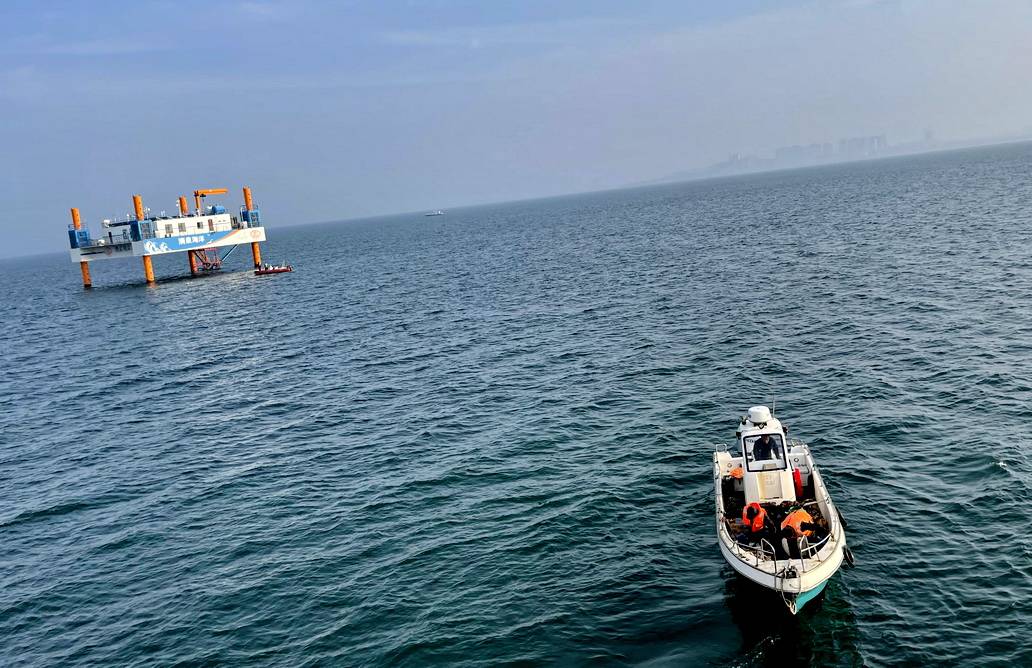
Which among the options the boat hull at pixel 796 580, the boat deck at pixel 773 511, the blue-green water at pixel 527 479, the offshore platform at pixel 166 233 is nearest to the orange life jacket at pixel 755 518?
the boat deck at pixel 773 511

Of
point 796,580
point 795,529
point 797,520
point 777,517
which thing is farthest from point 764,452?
point 796,580

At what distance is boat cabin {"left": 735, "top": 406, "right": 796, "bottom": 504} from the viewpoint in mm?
26297

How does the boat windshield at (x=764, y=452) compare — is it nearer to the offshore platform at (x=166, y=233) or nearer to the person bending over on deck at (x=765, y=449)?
the person bending over on deck at (x=765, y=449)

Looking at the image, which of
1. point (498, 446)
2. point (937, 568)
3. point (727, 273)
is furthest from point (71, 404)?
point (727, 273)

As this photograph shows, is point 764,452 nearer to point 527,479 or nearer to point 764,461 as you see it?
point 764,461

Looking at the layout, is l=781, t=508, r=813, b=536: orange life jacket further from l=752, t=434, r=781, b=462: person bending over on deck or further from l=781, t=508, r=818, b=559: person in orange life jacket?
l=752, t=434, r=781, b=462: person bending over on deck

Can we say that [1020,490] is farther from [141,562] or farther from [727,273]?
[727,273]

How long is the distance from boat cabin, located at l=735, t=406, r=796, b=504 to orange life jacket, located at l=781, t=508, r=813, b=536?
7.32 feet

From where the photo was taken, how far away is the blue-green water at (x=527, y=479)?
2334 cm

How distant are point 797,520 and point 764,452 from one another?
4189mm

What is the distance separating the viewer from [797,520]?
23469 millimetres

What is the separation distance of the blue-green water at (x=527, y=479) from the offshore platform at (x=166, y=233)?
177ft

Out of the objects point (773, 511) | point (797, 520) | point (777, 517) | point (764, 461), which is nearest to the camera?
point (797, 520)

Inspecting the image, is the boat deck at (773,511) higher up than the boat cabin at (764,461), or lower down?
lower down
